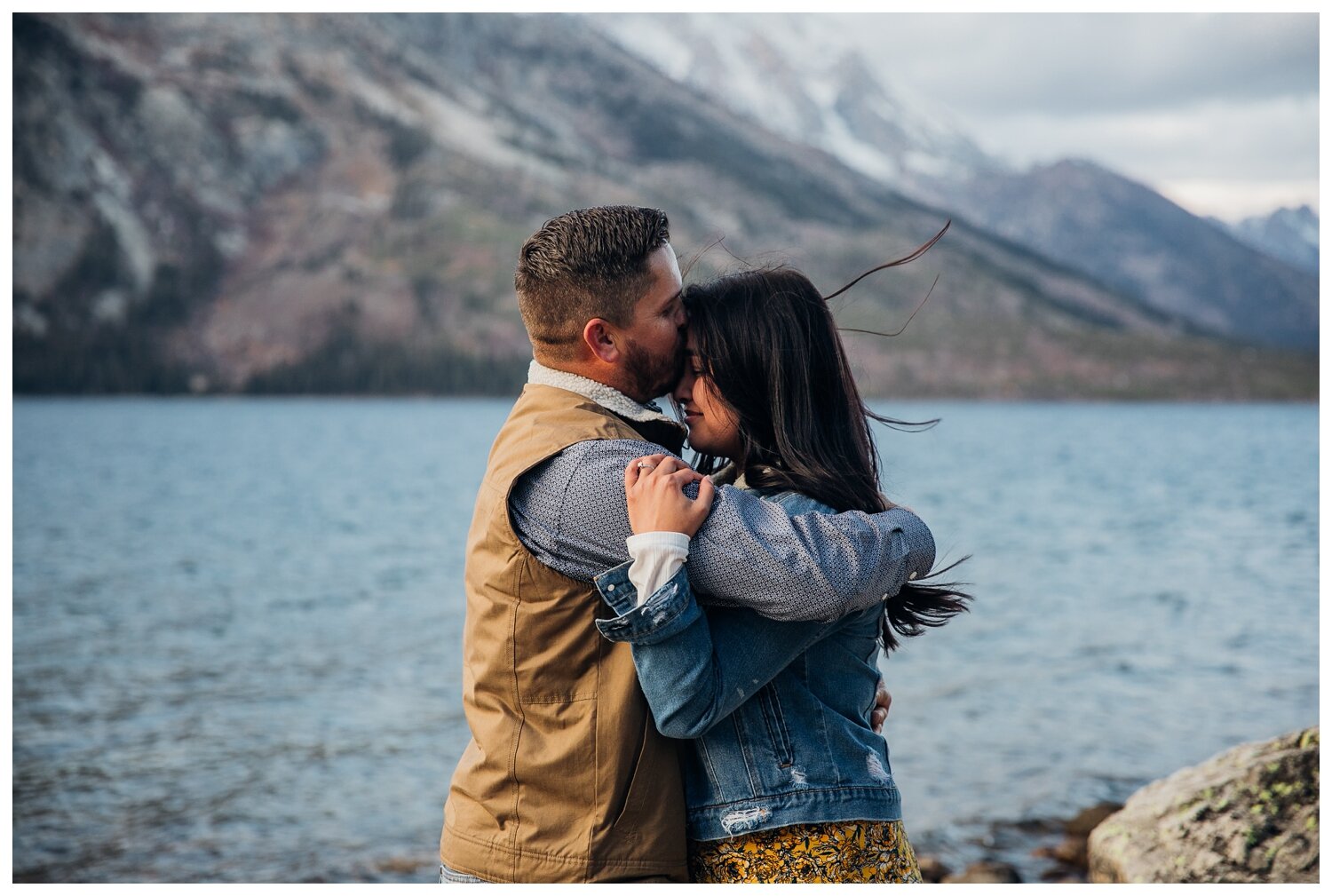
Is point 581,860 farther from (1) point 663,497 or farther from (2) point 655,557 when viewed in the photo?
(1) point 663,497

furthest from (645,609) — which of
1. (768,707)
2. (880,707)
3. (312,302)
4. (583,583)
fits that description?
(312,302)

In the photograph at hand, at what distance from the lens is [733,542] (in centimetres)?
245

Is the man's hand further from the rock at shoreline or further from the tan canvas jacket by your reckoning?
the rock at shoreline

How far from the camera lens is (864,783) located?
106 inches

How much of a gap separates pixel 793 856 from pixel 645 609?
732mm

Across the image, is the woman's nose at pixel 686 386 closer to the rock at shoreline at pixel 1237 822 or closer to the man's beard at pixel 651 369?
the man's beard at pixel 651 369

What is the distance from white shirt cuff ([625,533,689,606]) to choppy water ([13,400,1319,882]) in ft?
8.81

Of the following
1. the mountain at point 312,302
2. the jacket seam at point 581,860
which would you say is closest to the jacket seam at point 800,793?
the jacket seam at point 581,860

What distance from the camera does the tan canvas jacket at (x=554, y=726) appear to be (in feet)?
8.32

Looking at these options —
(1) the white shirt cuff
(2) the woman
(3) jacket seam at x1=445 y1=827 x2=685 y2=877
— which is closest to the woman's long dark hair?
(2) the woman

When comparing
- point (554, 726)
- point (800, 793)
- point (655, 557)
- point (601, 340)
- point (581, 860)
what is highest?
point (601, 340)

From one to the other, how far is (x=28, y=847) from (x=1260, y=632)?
60.0ft

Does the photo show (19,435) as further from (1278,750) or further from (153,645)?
(1278,750)

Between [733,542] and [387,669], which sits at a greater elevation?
[733,542]
